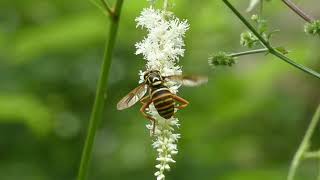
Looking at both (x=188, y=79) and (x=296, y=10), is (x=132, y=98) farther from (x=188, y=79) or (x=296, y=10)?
(x=296, y=10)

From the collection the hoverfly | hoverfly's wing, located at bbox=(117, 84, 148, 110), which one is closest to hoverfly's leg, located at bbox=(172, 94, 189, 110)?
the hoverfly

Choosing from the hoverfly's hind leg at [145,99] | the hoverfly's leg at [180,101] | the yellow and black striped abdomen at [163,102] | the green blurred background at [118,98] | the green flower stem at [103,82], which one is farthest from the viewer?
the green blurred background at [118,98]

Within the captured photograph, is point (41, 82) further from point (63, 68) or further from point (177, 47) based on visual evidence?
point (177, 47)

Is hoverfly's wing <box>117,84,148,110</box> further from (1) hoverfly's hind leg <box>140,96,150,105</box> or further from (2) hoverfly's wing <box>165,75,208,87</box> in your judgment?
(2) hoverfly's wing <box>165,75,208,87</box>

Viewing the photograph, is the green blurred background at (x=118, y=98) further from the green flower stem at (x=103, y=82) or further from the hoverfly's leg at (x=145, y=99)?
the green flower stem at (x=103, y=82)

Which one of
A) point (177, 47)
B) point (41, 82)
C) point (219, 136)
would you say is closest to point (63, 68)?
point (41, 82)

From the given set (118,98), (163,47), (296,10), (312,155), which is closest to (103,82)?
(163,47)

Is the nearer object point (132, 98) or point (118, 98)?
point (132, 98)

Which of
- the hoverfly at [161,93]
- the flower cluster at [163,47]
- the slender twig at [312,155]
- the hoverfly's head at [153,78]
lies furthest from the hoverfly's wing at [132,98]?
the slender twig at [312,155]
